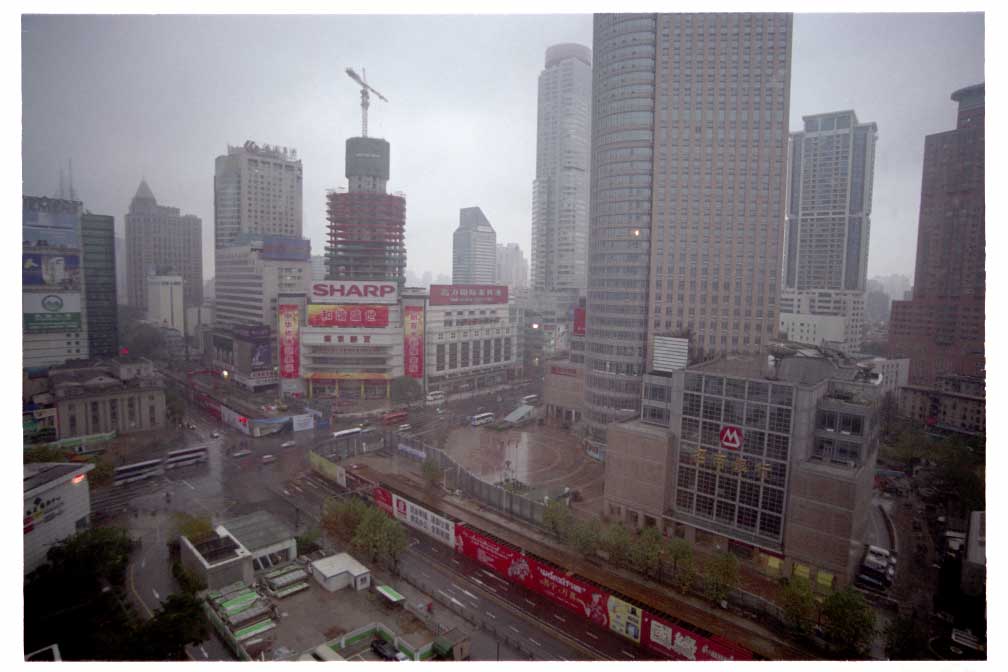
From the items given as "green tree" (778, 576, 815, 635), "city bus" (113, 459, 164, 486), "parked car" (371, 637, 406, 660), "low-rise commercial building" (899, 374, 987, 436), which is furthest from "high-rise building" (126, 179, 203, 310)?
"low-rise commercial building" (899, 374, 987, 436)

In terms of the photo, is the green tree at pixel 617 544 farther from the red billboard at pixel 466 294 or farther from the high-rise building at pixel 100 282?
the high-rise building at pixel 100 282

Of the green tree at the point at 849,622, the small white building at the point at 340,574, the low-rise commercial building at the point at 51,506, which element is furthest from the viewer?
the small white building at the point at 340,574

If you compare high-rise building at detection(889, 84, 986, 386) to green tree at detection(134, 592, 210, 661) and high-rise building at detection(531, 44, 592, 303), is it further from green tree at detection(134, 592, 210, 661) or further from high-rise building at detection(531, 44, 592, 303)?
high-rise building at detection(531, 44, 592, 303)

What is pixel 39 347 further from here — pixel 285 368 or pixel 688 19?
pixel 688 19

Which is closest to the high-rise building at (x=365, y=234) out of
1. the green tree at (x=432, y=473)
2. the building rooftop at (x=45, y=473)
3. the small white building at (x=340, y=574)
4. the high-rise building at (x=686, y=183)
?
the high-rise building at (x=686, y=183)

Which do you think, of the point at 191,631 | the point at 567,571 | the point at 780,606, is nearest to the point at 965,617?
the point at 780,606
